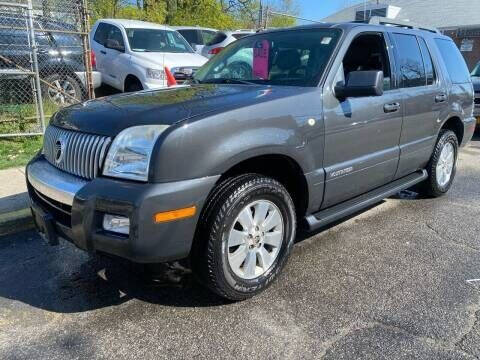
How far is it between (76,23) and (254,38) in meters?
4.68

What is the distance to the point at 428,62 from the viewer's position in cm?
477

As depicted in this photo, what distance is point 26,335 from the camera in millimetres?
2713

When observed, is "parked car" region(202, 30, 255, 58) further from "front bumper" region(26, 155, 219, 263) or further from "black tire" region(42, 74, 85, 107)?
"front bumper" region(26, 155, 219, 263)

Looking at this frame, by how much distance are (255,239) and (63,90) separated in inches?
256

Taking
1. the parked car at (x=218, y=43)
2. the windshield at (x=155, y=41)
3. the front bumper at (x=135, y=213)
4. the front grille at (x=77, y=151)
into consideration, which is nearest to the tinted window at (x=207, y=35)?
the parked car at (x=218, y=43)

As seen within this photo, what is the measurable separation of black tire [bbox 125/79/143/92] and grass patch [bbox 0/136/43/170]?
228 cm

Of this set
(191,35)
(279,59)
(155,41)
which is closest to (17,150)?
(155,41)

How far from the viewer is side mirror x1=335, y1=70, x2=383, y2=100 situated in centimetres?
333

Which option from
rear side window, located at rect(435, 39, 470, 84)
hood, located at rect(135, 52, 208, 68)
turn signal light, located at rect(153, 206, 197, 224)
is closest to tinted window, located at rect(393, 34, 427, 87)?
rear side window, located at rect(435, 39, 470, 84)

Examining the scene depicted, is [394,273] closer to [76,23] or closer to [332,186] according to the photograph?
[332,186]

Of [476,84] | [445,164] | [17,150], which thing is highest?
[476,84]

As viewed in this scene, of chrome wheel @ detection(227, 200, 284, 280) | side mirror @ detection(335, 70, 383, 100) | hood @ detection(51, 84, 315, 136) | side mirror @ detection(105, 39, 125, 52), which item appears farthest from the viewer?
side mirror @ detection(105, 39, 125, 52)

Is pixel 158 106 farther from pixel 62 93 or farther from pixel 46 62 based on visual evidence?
pixel 46 62

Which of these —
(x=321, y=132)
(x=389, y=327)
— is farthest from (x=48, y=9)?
(x=389, y=327)
